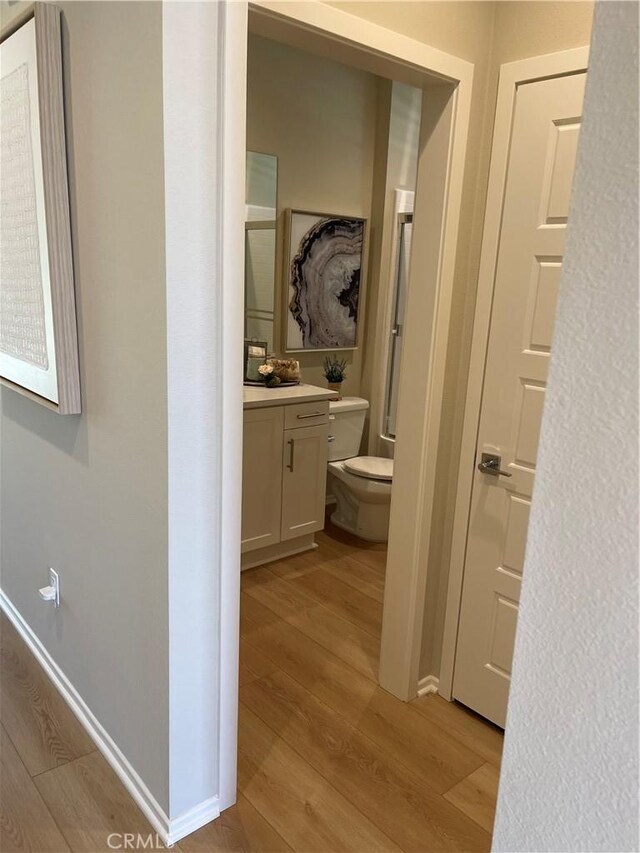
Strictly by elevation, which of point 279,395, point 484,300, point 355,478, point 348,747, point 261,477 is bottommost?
point 348,747

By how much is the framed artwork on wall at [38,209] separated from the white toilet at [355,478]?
2.02 m

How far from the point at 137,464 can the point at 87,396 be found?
13.0 inches

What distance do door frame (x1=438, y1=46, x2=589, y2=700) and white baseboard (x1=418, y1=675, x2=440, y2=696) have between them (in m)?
0.03

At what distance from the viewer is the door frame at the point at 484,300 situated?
180 cm

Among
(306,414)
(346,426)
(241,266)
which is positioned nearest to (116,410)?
(241,266)

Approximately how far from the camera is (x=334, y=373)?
13.0 ft

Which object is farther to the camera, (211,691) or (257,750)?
(257,750)

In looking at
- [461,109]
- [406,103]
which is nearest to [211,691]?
[461,109]

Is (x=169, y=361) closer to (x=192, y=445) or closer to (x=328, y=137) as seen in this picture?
(x=192, y=445)

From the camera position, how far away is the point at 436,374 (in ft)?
6.87

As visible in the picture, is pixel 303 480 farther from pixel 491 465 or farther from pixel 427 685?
pixel 491 465

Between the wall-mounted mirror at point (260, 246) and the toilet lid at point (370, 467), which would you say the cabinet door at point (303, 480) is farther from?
the wall-mounted mirror at point (260, 246)

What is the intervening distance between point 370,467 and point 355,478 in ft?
0.37

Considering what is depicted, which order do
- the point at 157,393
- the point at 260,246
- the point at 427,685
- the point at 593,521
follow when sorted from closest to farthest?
1. the point at 593,521
2. the point at 157,393
3. the point at 427,685
4. the point at 260,246
